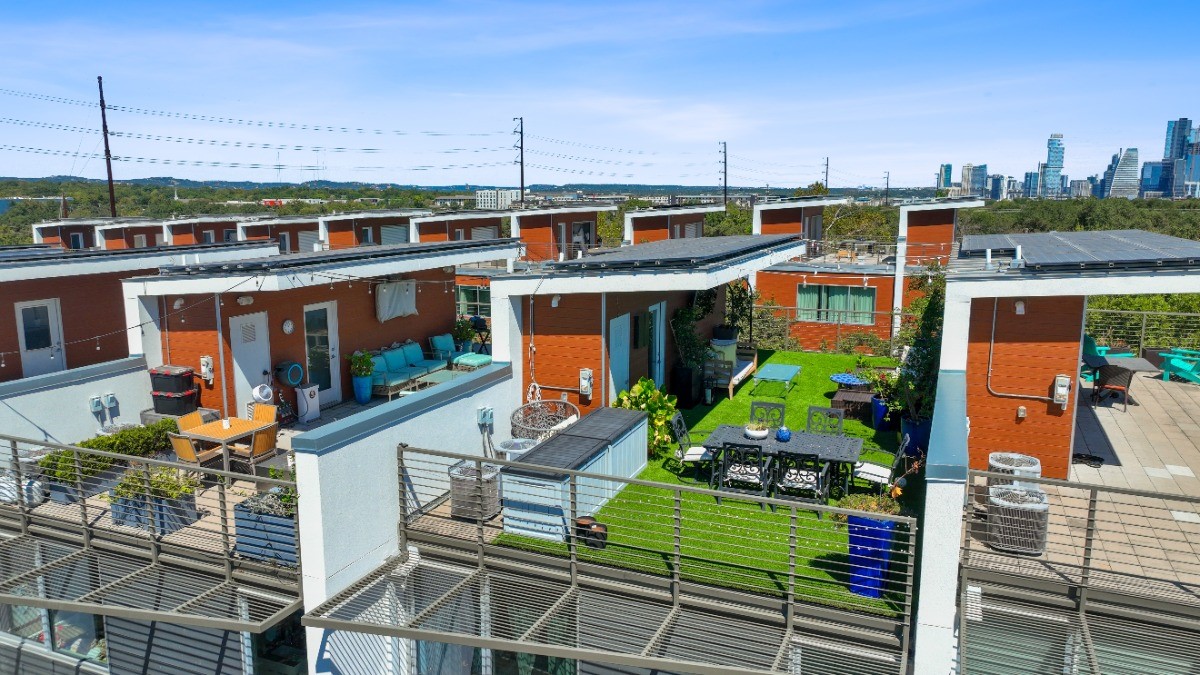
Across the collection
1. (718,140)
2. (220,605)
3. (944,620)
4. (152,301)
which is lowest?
(220,605)

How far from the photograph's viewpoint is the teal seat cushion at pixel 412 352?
17062 mm

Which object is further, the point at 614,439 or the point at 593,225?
the point at 593,225

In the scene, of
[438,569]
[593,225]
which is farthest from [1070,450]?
[593,225]

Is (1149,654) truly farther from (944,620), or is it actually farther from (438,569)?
(438,569)

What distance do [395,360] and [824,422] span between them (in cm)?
897

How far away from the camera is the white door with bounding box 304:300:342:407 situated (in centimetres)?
1480

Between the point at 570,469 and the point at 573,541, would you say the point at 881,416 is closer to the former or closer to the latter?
the point at 570,469

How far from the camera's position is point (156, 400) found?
13.0m

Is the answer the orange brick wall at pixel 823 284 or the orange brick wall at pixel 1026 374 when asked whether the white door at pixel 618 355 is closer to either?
the orange brick wall at pixel 1026 374

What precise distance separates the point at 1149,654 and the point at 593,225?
29.1m

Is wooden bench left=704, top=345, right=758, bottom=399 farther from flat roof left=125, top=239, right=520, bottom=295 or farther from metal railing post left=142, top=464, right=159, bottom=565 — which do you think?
metal railing post left=142, top=464, right=159, bottom=565

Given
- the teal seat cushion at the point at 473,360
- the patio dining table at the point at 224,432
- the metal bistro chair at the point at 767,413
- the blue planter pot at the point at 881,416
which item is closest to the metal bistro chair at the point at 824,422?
the metal bistro chair at the point at 767,413

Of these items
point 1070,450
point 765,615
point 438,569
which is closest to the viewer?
point 765,615

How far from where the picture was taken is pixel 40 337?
15.1 m
